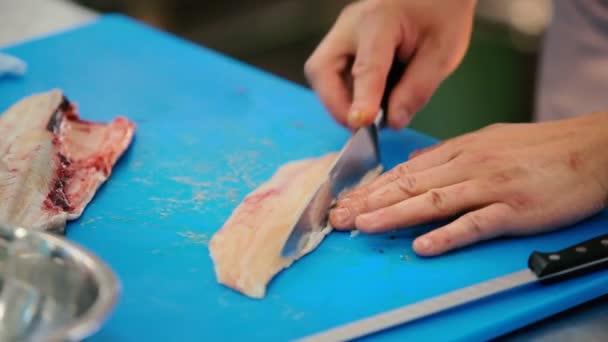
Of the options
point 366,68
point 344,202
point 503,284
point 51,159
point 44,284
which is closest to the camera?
point 44,284

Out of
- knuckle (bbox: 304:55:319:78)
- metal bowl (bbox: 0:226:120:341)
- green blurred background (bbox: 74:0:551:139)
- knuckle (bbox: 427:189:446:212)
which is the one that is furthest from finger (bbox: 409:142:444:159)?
green blurred background (bbox: 74:0:551:139)

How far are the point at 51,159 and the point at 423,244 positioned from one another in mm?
716

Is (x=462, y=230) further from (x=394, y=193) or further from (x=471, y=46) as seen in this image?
(x=471, y=46)

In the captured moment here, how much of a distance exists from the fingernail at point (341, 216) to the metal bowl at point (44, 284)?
0.53 metres

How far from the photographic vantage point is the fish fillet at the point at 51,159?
1.37 m

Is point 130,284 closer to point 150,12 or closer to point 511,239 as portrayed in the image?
point 511,239

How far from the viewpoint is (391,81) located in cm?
176

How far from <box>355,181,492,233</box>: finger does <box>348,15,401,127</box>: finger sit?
0.29 m

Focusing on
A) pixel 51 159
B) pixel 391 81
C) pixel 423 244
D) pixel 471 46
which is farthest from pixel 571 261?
pixel 471 46

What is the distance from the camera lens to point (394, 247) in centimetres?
134

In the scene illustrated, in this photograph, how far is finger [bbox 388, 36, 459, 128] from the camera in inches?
65.9

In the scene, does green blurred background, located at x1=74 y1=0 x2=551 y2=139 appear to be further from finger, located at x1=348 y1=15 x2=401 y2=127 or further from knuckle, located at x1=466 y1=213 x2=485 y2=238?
knuckle, located at x1=466 y1=213 x2=485 y2=238

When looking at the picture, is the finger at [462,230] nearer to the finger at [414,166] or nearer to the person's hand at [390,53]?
the finger at [414,166]

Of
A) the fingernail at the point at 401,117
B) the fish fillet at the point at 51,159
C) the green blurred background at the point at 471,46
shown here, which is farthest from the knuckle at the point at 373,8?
the green blurred background at the point at 471,46
